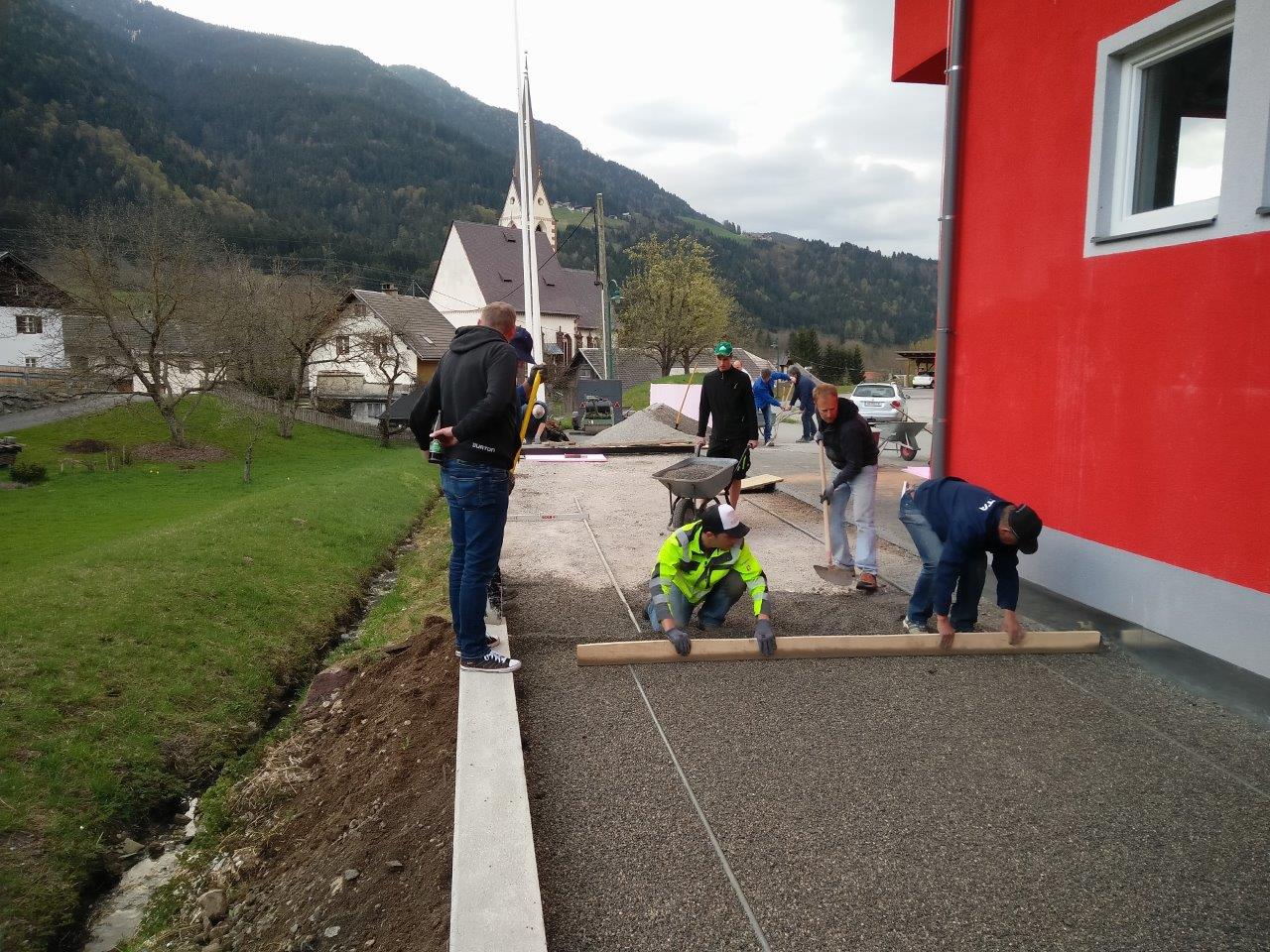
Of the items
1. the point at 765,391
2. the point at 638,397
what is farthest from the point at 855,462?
the point at 638,397

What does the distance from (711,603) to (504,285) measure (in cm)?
5730

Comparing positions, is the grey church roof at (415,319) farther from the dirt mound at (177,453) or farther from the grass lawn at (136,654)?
the grass lawn at (136,654)

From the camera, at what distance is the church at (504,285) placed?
5903cm

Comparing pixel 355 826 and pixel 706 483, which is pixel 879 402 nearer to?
pixel 706 483

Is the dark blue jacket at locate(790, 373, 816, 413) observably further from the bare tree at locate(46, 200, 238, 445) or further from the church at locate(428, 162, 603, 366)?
the church at locate(428, 162, 603, 366)

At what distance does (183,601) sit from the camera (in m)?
7.50

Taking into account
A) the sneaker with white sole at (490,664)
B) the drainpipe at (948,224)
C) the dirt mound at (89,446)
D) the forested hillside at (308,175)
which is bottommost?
the dirt mound at (89,446)

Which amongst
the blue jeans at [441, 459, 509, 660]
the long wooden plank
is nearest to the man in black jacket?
the long wooden plank

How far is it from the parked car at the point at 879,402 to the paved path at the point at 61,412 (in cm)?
2246

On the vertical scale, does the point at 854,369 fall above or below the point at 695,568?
above

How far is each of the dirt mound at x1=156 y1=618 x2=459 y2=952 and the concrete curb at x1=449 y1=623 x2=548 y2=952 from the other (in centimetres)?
21

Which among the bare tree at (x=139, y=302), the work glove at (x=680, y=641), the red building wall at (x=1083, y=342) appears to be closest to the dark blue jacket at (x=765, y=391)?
the red building wall at (x=1083, y=342)

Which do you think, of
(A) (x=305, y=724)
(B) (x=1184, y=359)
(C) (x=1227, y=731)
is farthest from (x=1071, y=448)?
(A) (x=305, y=724)

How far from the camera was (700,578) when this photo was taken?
17.1 feet
